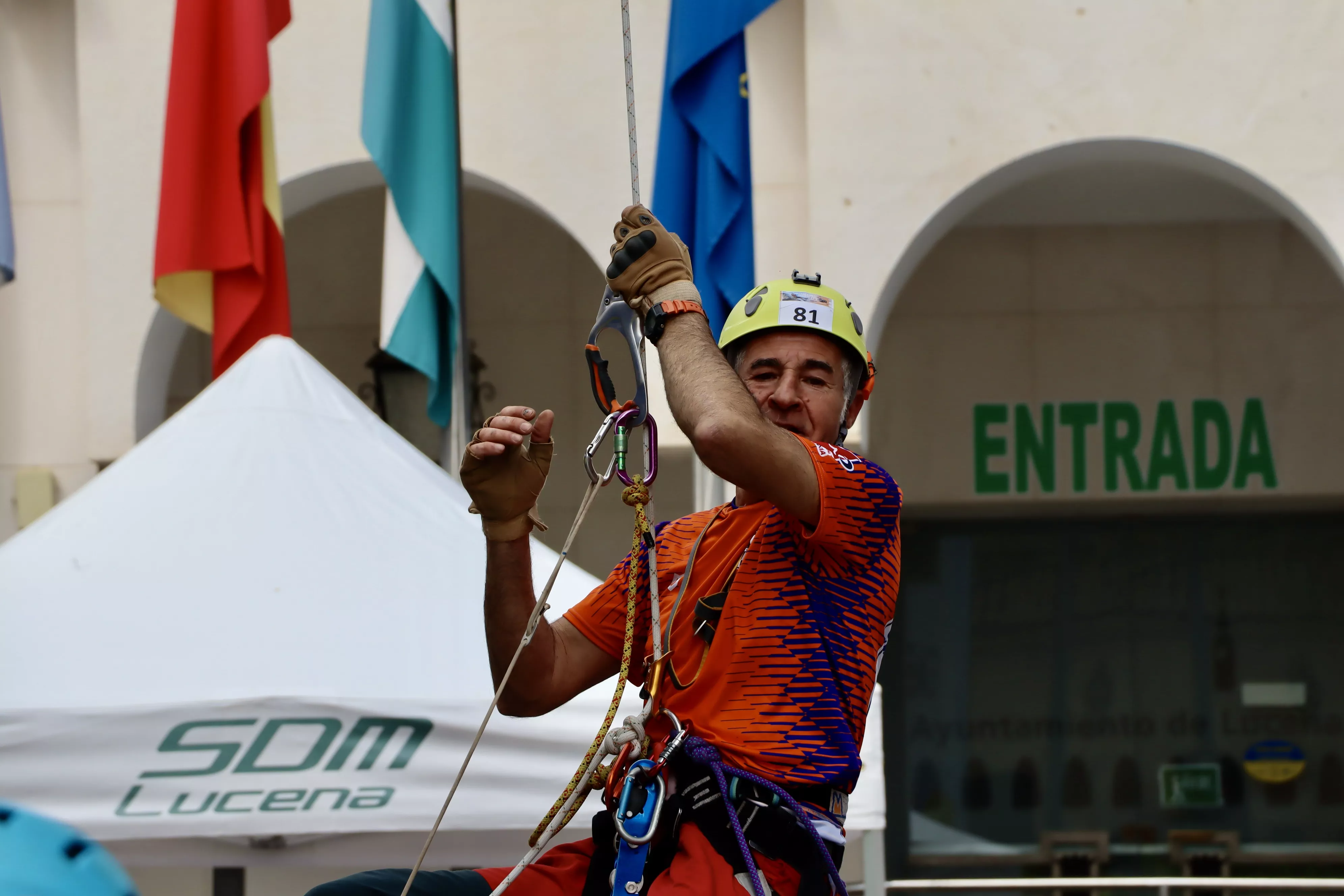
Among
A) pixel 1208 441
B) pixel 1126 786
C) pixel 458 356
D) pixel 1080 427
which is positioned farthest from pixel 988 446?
pixel 458 356

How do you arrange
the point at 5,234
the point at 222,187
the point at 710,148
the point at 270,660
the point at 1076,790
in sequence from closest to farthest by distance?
1. the point at 270,660
2. the point at 5,234
3. the point at 222,187
4. the point at 710,148
5. the point at 1076,790

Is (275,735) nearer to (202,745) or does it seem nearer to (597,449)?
(202,745)

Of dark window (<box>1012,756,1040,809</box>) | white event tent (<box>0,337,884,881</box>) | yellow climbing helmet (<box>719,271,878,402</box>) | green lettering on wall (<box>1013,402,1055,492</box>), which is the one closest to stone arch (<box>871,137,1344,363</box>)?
green lettering on wall (<box>1013,402,1055,492</box>)

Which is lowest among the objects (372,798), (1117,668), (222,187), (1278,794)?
(1278,794)

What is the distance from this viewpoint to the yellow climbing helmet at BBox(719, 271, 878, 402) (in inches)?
104

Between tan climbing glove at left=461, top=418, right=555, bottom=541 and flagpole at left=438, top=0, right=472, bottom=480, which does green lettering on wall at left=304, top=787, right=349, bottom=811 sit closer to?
tan climbing glove at left=461, top=418, right=555, bottom=541

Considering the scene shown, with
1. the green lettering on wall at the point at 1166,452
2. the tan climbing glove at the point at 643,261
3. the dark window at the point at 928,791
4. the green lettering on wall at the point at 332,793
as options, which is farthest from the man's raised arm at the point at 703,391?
the dark window at the point at 928,791

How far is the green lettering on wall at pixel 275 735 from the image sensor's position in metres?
3.68

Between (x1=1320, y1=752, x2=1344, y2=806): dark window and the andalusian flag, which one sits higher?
the andalusian flag

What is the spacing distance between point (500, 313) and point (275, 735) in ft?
20.3

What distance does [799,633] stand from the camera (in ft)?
7.89

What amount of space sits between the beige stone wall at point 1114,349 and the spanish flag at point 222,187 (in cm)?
410

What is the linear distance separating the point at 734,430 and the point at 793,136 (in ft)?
18.0

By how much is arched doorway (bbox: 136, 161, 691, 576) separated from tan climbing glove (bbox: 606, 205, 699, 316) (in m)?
7.04
